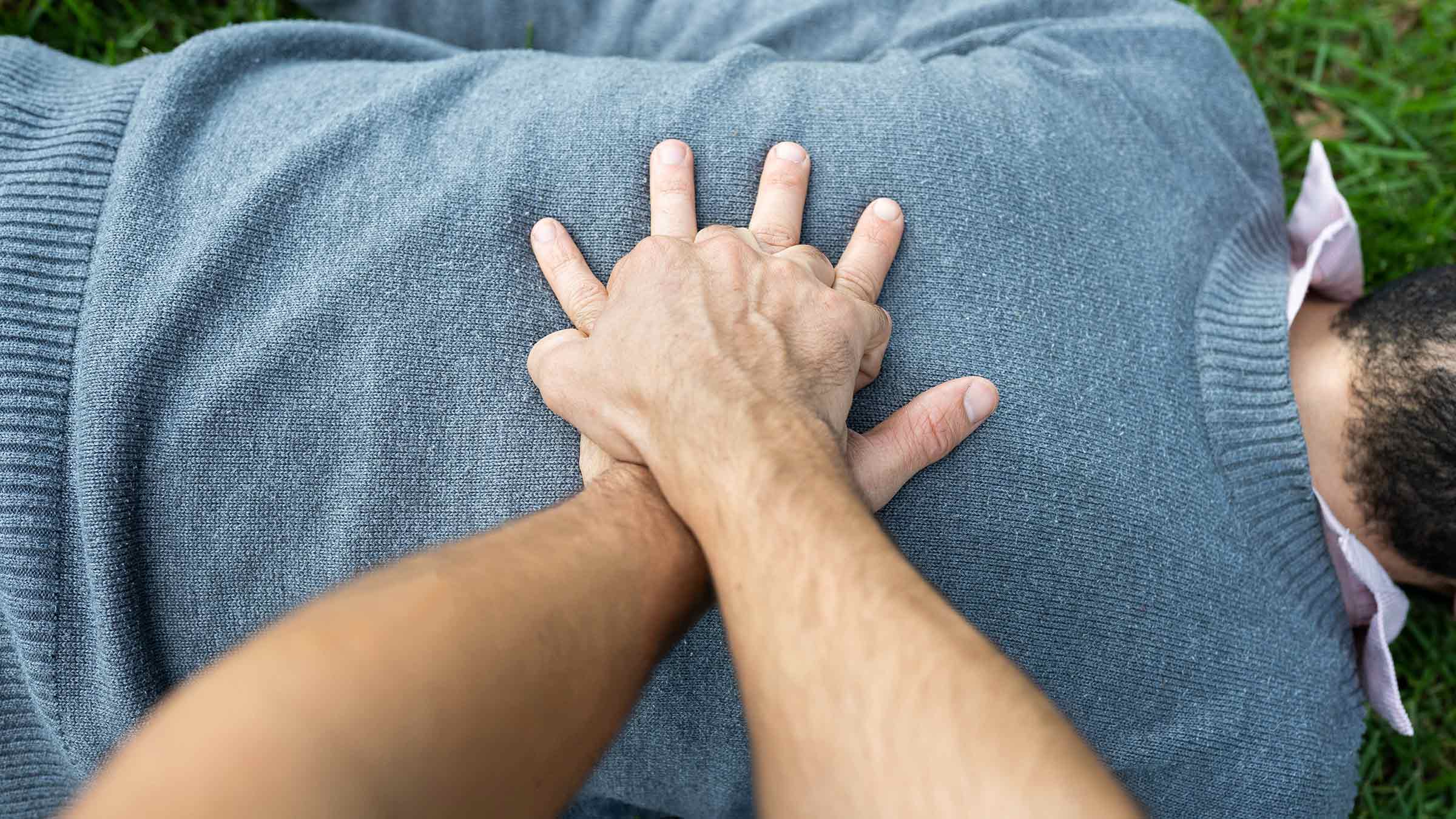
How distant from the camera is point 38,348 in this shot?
120 centimetres

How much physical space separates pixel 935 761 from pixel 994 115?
100 cm

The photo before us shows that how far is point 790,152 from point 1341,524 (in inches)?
47.7

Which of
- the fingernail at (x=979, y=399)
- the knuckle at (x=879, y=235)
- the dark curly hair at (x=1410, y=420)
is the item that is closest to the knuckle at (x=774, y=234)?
the knuckle at (x=879, y=235)

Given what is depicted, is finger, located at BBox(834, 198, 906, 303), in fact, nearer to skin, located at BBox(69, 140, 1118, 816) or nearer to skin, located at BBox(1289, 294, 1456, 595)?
skin, located at BBox(69, 140, 1118, 816)

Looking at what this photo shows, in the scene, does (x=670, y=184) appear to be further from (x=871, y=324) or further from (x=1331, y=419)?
(x=1331, y=419)

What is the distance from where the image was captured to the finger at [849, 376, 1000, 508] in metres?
1.21

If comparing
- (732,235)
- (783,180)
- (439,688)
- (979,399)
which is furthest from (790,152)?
(439,688)

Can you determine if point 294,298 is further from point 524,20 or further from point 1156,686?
point 1156,686

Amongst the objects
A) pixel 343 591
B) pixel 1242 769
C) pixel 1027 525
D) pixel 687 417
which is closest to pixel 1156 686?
pixel 1242 769

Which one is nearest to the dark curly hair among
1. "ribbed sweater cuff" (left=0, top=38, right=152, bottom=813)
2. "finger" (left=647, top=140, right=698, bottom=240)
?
"finger" (left=647, top=140, right=698, bottom=240)

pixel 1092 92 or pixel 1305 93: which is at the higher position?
pixel 1092 92

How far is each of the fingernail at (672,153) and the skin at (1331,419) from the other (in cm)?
113

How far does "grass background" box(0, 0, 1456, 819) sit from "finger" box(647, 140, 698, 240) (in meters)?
1.41

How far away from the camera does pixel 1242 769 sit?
1.41 metres
